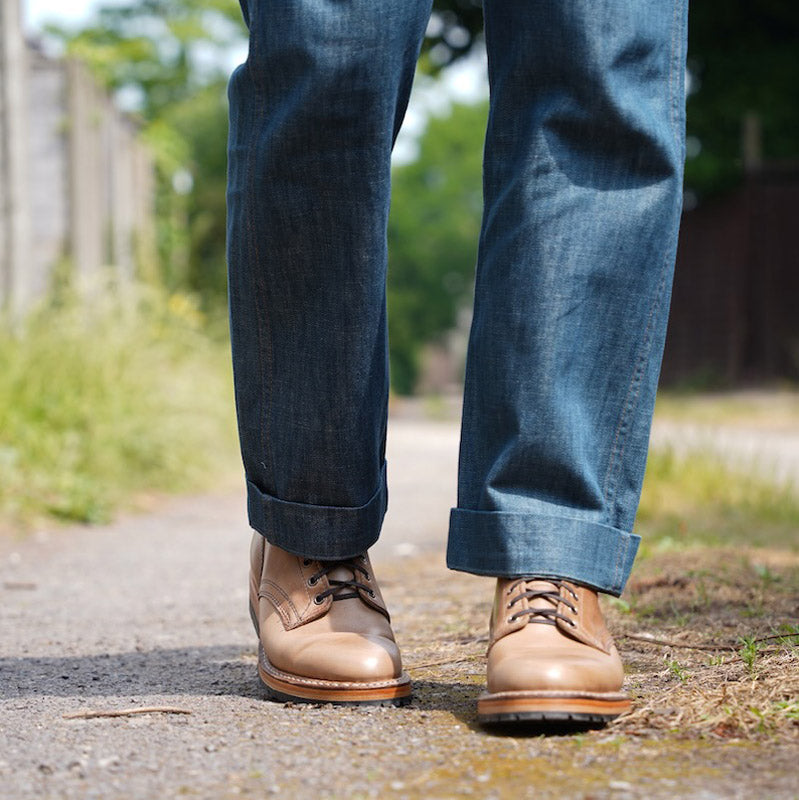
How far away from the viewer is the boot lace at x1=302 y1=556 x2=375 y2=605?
1552 millimetres

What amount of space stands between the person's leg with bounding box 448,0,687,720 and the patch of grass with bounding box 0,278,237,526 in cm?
274

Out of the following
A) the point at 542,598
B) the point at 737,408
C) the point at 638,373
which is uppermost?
the point at 638,373

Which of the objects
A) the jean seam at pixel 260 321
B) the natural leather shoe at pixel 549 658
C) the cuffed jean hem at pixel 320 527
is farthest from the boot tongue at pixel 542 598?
the jean seam at pixel 260 321

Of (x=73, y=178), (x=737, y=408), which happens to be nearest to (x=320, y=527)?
(x=73, y=178)

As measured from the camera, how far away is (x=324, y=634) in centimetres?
152

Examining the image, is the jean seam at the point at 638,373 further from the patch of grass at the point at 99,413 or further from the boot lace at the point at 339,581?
the patch of grass at the point at 99,413

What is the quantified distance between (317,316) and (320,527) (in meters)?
0.26

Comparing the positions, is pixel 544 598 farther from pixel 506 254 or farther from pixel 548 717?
pixel 506 254

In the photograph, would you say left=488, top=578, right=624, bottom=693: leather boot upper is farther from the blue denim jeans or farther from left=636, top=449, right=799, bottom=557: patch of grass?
left=636, top=449, right=799, bottom=557: patch of grass

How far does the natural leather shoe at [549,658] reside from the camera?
1287 mm

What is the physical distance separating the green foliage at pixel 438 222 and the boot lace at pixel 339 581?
30.2 metres

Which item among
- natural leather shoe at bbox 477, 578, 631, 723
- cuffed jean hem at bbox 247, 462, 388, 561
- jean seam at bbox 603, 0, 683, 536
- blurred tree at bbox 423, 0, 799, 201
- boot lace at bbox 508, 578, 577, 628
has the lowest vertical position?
natural leather shoe at bbox 477, 578, 631, 723

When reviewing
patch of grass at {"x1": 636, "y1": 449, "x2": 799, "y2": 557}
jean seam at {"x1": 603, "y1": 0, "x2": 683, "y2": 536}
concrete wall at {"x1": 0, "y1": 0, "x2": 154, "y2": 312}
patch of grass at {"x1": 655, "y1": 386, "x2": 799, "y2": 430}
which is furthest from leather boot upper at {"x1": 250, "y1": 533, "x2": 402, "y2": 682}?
patch of grass at {"x1": 655, "y1": 386, "x2": 799, "y2": 430}

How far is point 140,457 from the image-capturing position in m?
4.75
